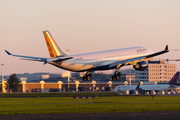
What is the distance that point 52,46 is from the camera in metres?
61.7

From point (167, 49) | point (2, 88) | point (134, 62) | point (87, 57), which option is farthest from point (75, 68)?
point (2, 88)

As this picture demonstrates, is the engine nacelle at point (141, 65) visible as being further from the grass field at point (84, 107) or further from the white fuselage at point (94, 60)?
the grass field at point (84, 107)

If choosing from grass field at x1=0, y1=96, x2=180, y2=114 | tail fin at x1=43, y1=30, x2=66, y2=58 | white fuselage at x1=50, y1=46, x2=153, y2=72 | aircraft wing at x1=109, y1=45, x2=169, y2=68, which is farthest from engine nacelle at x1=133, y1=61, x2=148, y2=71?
tail fin at x1=43, y1=30, x2=66, y2=58

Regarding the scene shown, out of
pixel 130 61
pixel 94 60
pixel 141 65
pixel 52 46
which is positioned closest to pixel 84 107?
pixel 94 60

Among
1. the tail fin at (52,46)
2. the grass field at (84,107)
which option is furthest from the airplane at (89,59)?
the grass field at (84,107)

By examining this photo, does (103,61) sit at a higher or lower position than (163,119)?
higher

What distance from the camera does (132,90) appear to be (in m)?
168

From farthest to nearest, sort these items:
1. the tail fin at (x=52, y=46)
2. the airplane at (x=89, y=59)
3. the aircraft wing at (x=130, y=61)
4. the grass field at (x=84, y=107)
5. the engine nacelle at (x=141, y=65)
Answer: the engine nacelle at (x=141, y=65), the aircraft wing at (x=130, y=61), the grass field at (x=84, y=107), the tail fin at (x=52, y=46), the airplane at (x=89, y=59)

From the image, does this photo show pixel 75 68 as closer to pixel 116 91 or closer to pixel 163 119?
pixel 163 119

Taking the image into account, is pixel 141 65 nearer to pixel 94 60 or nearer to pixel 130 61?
pixel 130 61

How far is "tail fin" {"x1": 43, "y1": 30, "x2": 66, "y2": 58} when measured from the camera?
201 feet

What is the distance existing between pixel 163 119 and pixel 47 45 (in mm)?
27562

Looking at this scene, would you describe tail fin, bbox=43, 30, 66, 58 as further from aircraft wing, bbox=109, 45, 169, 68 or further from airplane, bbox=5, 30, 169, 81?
aircraft wing, bbox=109, 45, 169, 68

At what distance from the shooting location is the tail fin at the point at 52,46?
6140 cm
